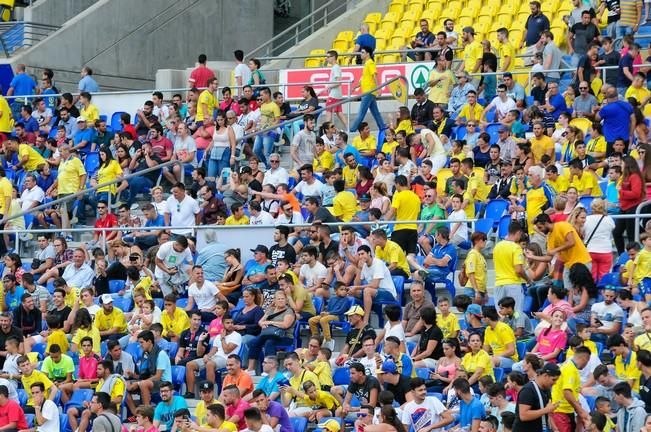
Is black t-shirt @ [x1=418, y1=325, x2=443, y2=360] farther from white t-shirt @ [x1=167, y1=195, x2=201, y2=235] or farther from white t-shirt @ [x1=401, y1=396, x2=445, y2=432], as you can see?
white t-shirt @ [x1=167, y1=195, x2=201, y2=235]

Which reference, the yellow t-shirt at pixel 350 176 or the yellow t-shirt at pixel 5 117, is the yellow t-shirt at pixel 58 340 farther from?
the yellow t-shirt at pixel 5 117

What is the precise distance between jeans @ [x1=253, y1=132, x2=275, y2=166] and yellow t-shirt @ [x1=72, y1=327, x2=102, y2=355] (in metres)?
6.16

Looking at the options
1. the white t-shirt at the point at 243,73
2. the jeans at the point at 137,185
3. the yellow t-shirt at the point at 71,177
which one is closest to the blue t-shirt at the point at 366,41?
the white t-shirt at the point at 243,73

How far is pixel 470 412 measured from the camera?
1550 cm

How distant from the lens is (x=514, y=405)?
15516 millimetres

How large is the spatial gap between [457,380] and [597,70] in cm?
893

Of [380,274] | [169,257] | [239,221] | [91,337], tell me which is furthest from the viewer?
[239,221]

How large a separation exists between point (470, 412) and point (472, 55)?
10555mm

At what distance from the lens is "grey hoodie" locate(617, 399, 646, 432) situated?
14.6 meters

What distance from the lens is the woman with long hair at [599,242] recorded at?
58.2 feet

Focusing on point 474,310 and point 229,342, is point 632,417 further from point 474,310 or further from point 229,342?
point 229,342

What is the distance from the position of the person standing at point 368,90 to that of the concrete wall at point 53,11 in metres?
7.90

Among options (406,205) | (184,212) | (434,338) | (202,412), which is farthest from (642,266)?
(184,212)

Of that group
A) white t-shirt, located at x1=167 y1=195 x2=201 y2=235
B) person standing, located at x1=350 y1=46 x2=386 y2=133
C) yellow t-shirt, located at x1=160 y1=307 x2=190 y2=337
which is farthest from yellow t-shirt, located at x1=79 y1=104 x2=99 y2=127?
yellow t-shirt, located at x1=160 y1=307 x2=190 y2=337
